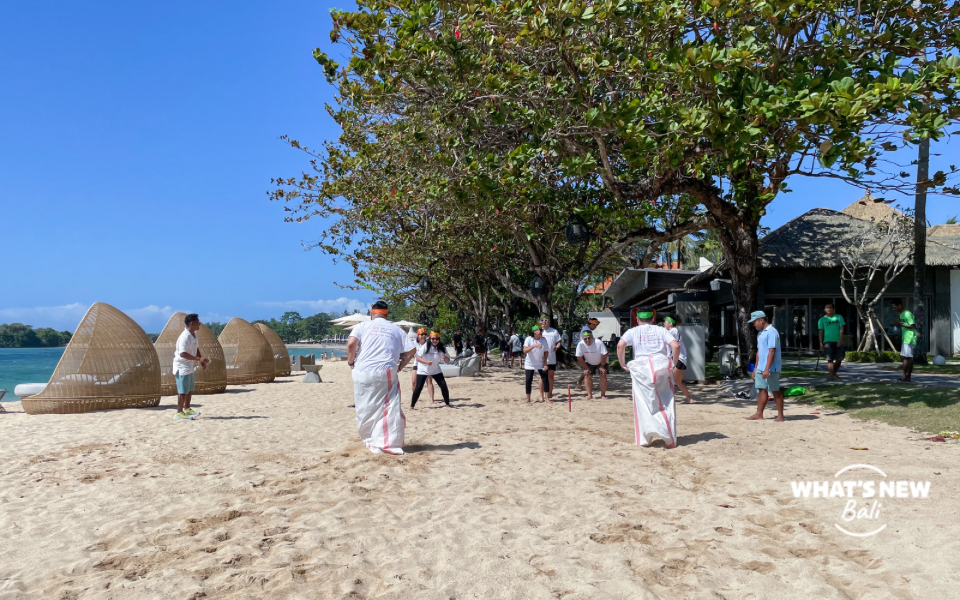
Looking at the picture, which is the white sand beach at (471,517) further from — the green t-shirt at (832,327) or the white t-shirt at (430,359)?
the green t-shirt at (832,327)

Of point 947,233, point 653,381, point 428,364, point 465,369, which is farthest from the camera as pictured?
point 947,233

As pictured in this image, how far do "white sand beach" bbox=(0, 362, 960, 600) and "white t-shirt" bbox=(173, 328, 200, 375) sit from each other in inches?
53.4

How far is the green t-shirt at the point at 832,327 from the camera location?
11875mm

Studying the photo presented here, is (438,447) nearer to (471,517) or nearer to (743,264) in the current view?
(471,517)

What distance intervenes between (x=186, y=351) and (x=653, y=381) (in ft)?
21.9

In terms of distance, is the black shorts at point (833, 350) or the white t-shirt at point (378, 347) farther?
the black shorts at point (833, 350)

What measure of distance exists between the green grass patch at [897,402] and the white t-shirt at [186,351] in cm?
950

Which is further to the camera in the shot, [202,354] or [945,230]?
[945,230]

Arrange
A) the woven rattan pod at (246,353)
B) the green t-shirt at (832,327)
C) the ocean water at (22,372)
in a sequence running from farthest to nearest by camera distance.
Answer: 1. the ocean water at (22,372)
2. the woven rattan pod at (246,353)
3. the green t-shirt at (832,327)

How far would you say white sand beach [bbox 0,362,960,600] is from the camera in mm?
3395

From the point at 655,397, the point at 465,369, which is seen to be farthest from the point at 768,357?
the point at 465,369

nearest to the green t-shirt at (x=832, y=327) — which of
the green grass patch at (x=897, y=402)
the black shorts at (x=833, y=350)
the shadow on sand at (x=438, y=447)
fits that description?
the black shorts at (x=833, y=350)

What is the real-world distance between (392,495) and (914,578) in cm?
351

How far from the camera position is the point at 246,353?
18125 mm
